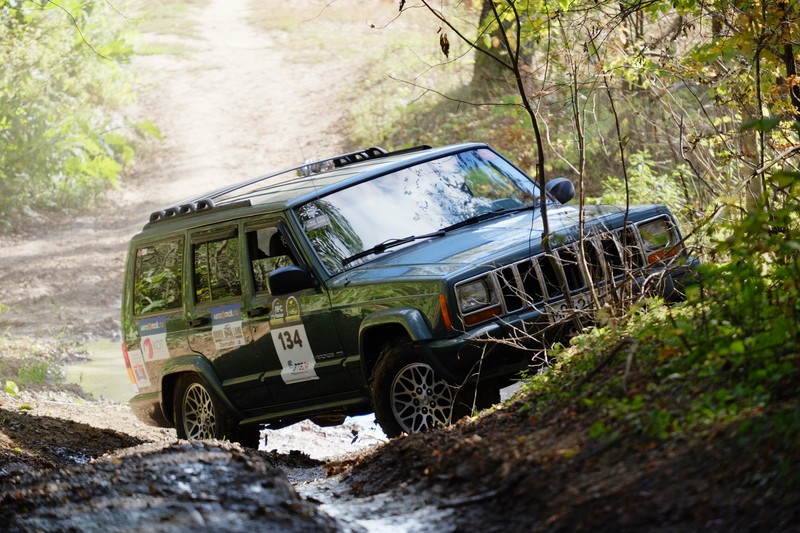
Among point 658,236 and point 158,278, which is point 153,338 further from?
point 658,236

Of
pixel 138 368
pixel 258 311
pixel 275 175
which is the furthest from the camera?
pixel 138 368

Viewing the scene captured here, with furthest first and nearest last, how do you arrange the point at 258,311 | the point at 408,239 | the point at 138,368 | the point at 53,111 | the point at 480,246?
1. the point at 53,111
2. the point at 138,368
3. the point at 258,311
4. the point at 408,239
5. the point at 480,246

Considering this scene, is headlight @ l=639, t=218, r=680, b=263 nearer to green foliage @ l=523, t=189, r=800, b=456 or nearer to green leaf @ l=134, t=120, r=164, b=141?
green foliage @ l=523, t=189, r=800, b=456

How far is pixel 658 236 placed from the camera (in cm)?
783

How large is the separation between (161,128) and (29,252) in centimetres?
917

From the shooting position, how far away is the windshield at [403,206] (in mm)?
8156

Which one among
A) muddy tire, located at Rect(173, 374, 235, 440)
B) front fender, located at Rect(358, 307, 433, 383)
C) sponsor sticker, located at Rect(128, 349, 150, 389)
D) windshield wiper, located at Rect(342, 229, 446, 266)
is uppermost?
windshield wiper, located at Rect(342, 229, 446, 266)

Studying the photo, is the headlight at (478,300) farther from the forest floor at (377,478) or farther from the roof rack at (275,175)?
the roof rack at (275,175)

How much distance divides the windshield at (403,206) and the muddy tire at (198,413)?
5.82 ft

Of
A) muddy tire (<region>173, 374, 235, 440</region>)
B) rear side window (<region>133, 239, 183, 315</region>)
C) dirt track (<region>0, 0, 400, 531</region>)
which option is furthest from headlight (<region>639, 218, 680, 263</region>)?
rear side window (<region>133, 239, 183, 315</region>)

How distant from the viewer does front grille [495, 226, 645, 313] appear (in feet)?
24.3

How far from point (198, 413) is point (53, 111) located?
17377 millimetres

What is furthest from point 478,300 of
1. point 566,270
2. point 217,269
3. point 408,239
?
point 217,269

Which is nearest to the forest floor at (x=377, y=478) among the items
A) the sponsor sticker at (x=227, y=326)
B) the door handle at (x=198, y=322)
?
the sponsor sticker at (x=227, y=326)
